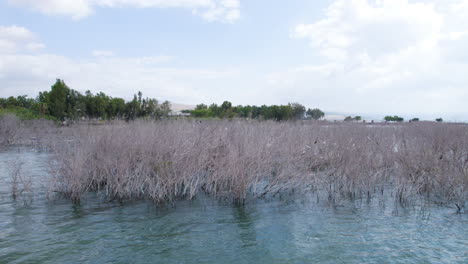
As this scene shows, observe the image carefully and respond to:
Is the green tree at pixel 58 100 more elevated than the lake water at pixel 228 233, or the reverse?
the green tree at pixel 58 100

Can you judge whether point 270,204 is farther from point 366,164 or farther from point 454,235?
point 454,235

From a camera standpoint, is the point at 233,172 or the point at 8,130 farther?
the point at 8,130

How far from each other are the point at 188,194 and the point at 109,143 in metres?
3.81

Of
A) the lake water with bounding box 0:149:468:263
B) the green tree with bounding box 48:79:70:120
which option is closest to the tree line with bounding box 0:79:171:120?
the green tree with bounding box 48:79:70:120

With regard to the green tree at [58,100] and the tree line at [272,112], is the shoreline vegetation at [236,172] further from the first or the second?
the green tree at [58,100]

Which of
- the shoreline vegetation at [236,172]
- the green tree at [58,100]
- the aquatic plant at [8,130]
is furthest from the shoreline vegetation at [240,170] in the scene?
the green tree at [58,100]

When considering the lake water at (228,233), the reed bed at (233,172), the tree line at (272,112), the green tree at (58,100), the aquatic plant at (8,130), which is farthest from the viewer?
the tree line at (272,112)

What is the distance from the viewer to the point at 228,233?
9.23 meters

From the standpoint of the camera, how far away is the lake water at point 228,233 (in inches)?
310

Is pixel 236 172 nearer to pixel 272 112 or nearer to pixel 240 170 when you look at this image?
pixel 240 170

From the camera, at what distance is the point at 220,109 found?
61.5 m

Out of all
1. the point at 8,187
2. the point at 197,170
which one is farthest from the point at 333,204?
the point at 8,187

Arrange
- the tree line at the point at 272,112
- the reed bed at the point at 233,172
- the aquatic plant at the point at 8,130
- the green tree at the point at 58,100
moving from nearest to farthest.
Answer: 1. the reed bed at the point at 233,172
2. the aquatic plant at the point at 8,130
3. the green tree at the point at 58,100
4. the tree line at the point at 272,112

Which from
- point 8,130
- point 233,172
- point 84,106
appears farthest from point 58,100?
point 233,172
